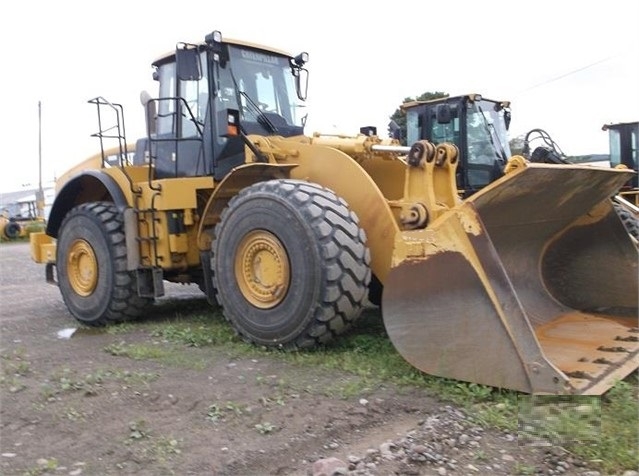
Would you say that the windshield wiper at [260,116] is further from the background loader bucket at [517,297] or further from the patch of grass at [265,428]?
the patch of grass at [265,428]

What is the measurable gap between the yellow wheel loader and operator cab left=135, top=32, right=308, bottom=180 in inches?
0.6

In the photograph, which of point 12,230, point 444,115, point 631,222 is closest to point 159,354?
point 631,222

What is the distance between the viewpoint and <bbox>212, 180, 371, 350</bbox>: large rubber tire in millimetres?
4395

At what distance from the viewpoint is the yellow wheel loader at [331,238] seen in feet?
12.5

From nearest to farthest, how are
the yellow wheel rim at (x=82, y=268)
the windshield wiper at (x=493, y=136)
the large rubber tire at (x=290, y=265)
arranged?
the large rubber tire at (x=290, y=265) < the yellow wheel rim at (x=82, y=268) < the windshield wiper at (x=493, y=136)

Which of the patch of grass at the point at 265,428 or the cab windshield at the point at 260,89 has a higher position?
the cab windshield at the point at 260,89

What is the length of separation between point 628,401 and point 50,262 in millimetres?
6276

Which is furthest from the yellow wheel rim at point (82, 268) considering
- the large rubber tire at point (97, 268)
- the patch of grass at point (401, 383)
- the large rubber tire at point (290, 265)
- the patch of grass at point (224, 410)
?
the patch of grass at point (224, 410)

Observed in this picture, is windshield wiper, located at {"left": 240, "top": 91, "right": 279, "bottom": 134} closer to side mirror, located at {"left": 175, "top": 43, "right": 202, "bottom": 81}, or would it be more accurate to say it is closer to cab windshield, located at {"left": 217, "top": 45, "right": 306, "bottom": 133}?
cab windshield, located at {"left": 217, "top": 45, "right": 306, "bottom": 133}

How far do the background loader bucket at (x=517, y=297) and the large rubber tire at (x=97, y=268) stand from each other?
315 centimetres

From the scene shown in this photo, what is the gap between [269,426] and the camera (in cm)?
342

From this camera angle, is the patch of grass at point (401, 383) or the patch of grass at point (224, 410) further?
the patch of grass at point (224, 410)

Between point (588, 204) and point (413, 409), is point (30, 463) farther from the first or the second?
point (588, 204)

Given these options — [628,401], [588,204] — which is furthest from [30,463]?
[588,204]
